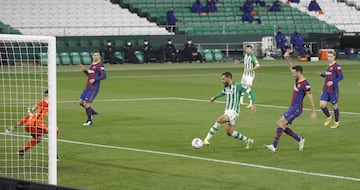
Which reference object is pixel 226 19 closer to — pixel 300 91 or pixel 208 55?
pixel 208 55

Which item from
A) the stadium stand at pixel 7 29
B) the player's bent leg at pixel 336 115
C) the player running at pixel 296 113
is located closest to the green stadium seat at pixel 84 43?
the stadium stand at pixel 7 29

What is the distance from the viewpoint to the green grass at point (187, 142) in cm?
1617

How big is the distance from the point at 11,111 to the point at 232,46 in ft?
116

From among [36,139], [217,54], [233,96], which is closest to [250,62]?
[233,96]

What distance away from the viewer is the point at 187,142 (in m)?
21.5

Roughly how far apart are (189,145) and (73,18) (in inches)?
1601

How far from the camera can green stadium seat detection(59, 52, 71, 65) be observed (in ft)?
184

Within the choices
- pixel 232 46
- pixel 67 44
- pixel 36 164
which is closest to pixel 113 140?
pixel 36 164

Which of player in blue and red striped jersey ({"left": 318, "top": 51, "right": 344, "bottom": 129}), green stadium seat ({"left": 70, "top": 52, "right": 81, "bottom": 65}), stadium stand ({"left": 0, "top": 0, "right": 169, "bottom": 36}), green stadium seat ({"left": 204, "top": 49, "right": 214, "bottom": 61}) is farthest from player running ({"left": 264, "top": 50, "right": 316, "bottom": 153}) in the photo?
green stadium seat ({"left": 204, "top": 49, "right": 214, "bottom": 61})

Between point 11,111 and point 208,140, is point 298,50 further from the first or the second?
point 208,140

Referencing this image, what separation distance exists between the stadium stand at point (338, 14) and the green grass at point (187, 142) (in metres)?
29.1

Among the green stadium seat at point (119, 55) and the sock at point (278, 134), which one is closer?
the sock at point (278, 134)

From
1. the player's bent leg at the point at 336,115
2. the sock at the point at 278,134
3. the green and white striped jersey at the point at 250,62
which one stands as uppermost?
the sock at the point at 278,134

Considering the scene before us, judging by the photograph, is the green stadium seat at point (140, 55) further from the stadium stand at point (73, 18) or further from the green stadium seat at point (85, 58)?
the green stadium seat at point (85, 58)
